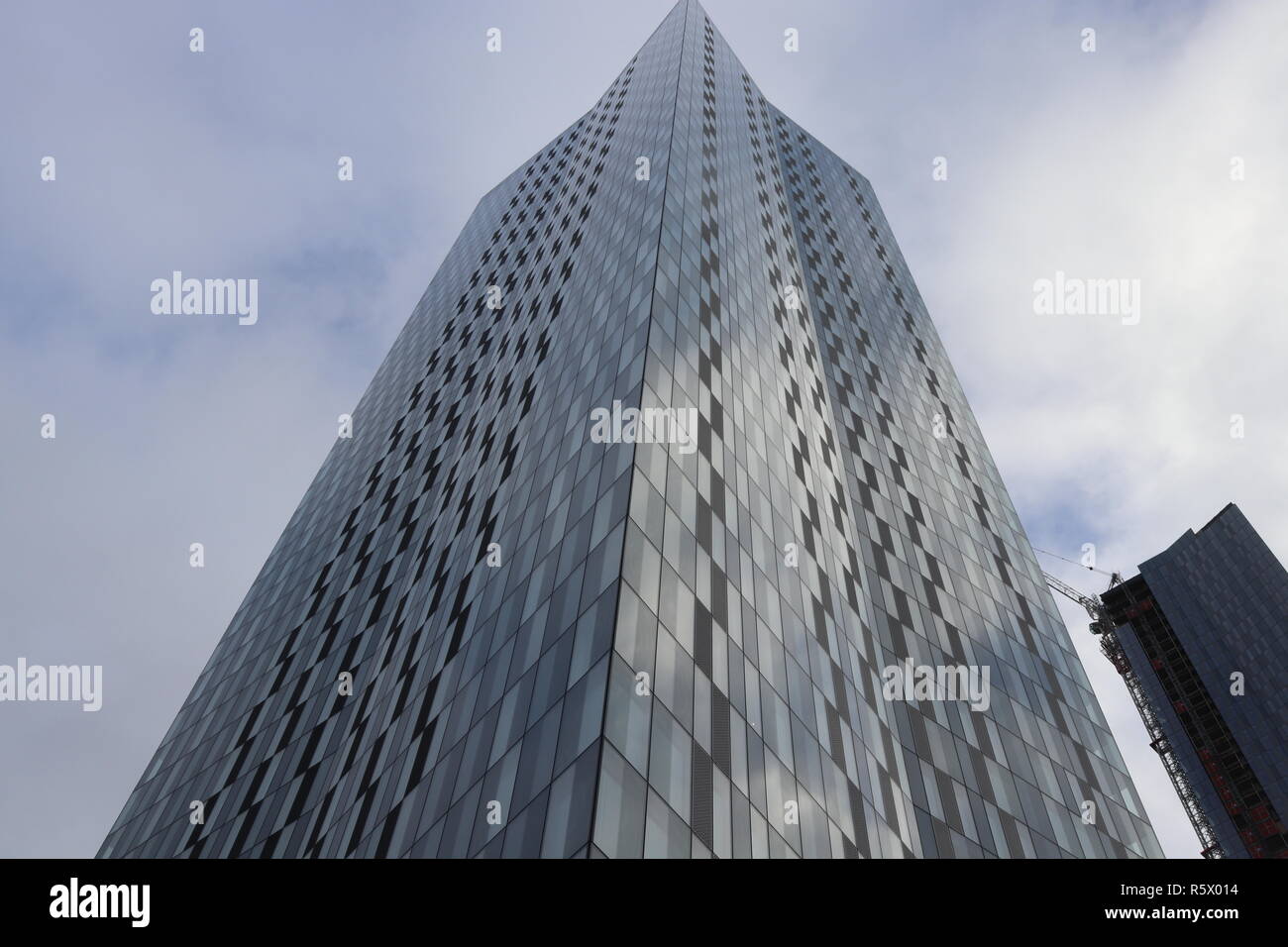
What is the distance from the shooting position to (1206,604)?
10325 cm

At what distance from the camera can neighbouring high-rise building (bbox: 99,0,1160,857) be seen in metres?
21.3

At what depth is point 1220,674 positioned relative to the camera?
97.9m

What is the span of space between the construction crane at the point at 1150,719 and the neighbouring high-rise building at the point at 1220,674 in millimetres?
226

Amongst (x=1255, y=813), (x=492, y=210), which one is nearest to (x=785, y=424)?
(x=492, y=210)

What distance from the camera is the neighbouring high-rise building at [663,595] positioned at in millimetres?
21297

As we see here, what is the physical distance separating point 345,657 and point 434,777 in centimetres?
2628

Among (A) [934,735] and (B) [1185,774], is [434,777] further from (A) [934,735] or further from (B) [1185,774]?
(B) [1185,774]
